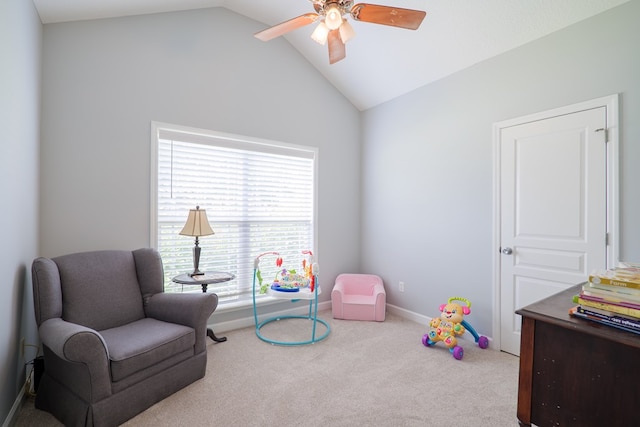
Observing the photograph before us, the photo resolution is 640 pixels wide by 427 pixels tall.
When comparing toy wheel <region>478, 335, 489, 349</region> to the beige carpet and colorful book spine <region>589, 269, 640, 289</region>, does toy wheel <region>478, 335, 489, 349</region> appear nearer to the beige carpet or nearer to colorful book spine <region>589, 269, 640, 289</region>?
the beige carpet

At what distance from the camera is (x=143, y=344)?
191 centimetres

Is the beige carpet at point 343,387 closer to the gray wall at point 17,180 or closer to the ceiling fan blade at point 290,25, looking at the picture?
→ the gray wall at point 17,180

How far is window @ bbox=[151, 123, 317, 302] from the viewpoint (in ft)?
9.75

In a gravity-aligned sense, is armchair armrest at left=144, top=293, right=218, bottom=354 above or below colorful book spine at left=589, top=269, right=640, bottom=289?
below

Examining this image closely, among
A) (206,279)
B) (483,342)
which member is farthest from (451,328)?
(206,279)

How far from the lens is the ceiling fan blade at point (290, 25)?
2004 mm

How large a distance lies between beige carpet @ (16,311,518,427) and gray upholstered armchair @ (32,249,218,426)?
155 millimetres

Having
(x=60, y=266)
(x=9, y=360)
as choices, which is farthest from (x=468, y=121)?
(x=9, y=360)

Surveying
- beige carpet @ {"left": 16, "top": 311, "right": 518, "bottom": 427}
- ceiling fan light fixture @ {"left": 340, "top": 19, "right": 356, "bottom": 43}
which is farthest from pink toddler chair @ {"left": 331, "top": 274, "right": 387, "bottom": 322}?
ceiling fan light fixture @ {"left": 340, "top": 19, "right": 356, "bottom": 43}

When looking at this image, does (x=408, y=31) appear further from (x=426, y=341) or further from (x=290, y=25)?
(x=426, y=341)

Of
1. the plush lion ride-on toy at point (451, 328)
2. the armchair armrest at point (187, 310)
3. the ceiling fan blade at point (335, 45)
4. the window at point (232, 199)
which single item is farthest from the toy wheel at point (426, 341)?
the ceiling fan blade at point (335, 45)

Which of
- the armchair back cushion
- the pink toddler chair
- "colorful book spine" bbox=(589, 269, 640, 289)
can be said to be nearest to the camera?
"colorful book spine" bbox=(589, 269, 640, 289)

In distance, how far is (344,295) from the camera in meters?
3.84

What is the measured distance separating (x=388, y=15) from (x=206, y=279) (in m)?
2.44
